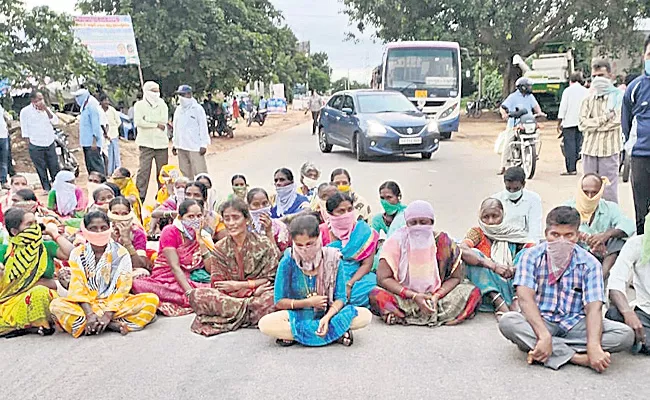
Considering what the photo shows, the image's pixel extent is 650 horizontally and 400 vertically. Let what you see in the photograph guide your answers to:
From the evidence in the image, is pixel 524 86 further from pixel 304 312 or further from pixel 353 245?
pixel 304 312

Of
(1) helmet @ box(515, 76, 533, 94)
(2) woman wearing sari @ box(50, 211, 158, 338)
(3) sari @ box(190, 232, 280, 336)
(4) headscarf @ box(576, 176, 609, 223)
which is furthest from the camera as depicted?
(1) helmet @ box(515, 76, 533, 94)

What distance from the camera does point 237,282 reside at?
5.04 meters

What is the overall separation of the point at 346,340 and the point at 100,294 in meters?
1.85

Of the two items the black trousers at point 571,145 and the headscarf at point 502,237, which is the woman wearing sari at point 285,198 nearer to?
the headscarf at point 502,237

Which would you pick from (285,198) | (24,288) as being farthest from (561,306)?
(24,288)

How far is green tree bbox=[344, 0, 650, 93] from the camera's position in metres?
27.2

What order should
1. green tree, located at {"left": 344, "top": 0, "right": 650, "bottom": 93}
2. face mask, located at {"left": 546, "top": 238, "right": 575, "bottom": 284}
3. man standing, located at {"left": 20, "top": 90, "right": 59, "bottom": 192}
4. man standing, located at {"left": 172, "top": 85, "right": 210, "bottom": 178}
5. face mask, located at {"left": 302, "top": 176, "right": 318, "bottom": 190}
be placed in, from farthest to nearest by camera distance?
green tree, located at {"left": 344, "top": 0, "right": 650, "bottom": 93}
man standing, located at {"left": 20, "top": 90, "right": 59, "bottom": 192}
man standing, located at {"left": 172, "top": 85, "right": 210, "bottom": 178}
face mask, located at {"left": 302, "top": 176, "right": 318, "bottom": 190}
face mask, located at {"left": 546, "top": 238, "right": 575, "bottom": 284}

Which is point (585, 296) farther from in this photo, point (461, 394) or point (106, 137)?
point (106, 137)

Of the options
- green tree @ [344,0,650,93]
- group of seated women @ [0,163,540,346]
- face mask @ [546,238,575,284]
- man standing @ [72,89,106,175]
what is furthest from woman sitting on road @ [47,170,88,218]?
green tree @ [344,0,650,93]

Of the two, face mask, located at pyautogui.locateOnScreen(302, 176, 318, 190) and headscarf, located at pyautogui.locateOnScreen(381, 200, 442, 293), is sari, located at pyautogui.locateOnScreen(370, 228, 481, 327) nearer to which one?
headscarf, located at pyautogui.locateOnScreen(381, 200, 442, 293)

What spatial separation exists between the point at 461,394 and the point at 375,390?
476mm

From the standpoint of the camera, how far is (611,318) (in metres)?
4.33

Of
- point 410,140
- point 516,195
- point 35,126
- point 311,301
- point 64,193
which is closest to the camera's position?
point 311,301

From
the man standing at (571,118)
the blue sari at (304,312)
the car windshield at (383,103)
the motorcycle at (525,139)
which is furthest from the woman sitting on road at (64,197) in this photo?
the car windshield at (383,103)
